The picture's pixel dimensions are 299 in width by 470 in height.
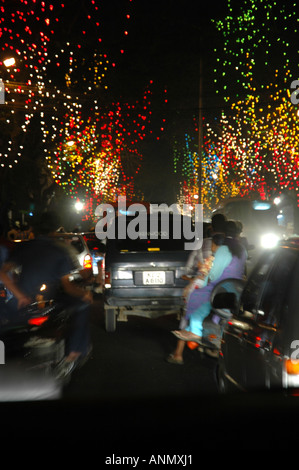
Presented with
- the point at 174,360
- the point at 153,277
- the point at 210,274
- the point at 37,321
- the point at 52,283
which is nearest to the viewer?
the point at 37,321

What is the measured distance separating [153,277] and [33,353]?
4784 millimetres

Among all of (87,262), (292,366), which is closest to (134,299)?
(87,262)

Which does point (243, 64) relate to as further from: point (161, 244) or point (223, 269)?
point (223, 269)

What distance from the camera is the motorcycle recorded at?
15.9 feet

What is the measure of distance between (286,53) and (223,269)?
2925 cm

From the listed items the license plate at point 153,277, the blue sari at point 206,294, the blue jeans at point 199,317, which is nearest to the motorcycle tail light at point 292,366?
the blue sari at point 206,294

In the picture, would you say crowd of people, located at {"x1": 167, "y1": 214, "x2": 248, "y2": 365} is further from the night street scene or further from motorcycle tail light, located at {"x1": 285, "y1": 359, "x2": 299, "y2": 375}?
motorcycle tail light, located at {"x1": 285, "y1": 359, "x2": 299, "y2": 375}

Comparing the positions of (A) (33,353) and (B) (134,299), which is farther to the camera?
(B) (134,299)

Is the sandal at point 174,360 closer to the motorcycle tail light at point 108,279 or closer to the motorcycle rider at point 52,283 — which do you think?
the motorcycle tail light at point 108,279

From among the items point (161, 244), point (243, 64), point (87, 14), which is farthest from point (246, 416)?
point (243, 64)

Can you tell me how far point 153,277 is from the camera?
9672mm

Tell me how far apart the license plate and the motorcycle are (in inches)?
163

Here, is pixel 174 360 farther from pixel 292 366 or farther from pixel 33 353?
pixel 292 366

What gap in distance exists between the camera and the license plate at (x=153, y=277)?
9656mm
